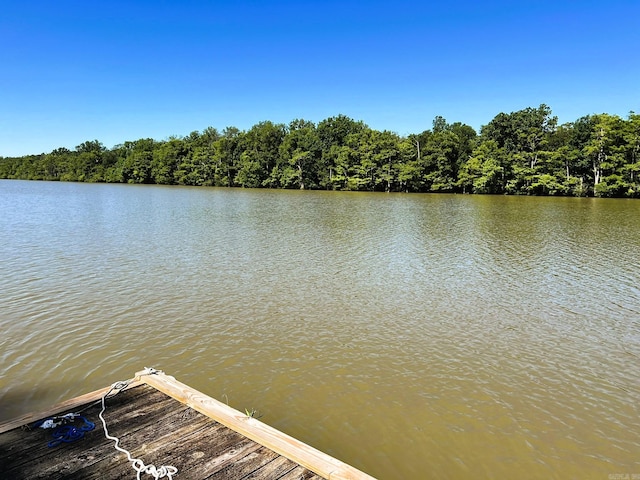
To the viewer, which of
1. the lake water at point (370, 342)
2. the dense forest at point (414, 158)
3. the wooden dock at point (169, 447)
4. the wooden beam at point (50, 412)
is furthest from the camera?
the dense forest at point (414, 158)

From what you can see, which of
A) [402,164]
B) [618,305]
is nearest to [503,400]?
[618,305]

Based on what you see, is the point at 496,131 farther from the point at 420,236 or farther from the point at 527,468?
the point at 527,468

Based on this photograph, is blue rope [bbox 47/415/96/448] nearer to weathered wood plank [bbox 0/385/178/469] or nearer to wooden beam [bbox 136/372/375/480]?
weathered wood plank [bbox 0/385/178/469]

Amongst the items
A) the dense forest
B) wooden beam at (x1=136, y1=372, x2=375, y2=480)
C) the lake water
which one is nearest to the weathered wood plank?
wooden beam at (x1=136, y1=372, x2=375, y2=480)

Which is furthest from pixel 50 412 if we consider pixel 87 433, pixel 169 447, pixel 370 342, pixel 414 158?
pixel 414 158

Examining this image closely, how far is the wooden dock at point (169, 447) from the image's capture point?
3.48 metres

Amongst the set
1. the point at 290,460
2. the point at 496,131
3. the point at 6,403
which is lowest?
the point at 6,403

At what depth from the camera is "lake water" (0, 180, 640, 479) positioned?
5125mm

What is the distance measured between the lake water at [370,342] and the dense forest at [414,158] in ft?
161

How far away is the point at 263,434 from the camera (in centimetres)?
396

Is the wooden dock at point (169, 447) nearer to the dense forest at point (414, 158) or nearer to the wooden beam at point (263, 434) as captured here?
the wooden beam at point (263, 434)

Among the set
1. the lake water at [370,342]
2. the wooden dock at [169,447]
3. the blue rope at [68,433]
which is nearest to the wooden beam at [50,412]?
the wooden dock at [169,447]

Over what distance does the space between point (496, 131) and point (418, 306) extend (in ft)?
215

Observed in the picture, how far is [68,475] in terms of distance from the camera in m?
3.42
